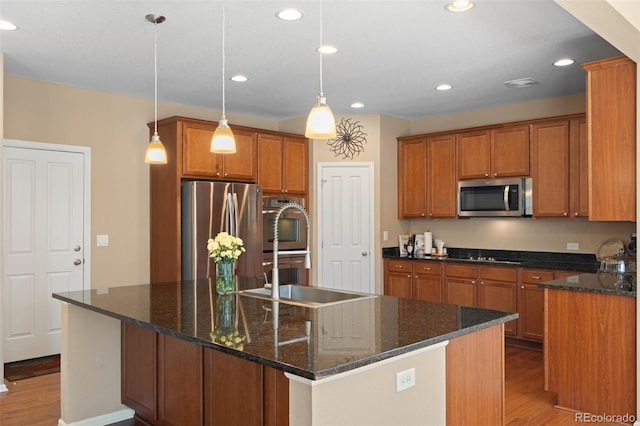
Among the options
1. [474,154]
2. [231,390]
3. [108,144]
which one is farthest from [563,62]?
[108,144]

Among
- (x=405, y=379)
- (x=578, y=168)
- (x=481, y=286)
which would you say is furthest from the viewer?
(x=481, y=286)

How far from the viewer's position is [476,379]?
2555 mm

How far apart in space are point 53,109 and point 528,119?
15.4ft

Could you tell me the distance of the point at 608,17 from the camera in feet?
8.20

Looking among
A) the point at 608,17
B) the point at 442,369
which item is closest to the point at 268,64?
the point at 608,17

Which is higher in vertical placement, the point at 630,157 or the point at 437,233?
the point at 630,157

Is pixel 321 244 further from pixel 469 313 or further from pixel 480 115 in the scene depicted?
pixel 469 313

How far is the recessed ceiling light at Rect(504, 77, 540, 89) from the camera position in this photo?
4730 millimetres

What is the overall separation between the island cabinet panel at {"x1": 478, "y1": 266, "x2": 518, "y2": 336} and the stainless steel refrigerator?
228 centimetres

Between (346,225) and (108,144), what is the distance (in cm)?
276

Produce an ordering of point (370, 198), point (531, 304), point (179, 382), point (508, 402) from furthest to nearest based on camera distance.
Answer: point (370, 198)
point (531, 304)
point (508, 402)
point (179, 382)

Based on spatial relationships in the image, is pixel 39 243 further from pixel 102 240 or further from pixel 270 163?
pixel 270 163

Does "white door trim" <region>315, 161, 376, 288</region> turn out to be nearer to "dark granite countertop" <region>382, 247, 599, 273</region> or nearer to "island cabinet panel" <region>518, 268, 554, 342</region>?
"dark granite countertop" <region>382, 247, 599, 273</region>

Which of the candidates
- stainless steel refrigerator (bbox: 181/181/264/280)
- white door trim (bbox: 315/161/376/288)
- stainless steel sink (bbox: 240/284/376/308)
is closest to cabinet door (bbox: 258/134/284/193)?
stainless steel refrigerator (bbox: 181/181/264/280)
